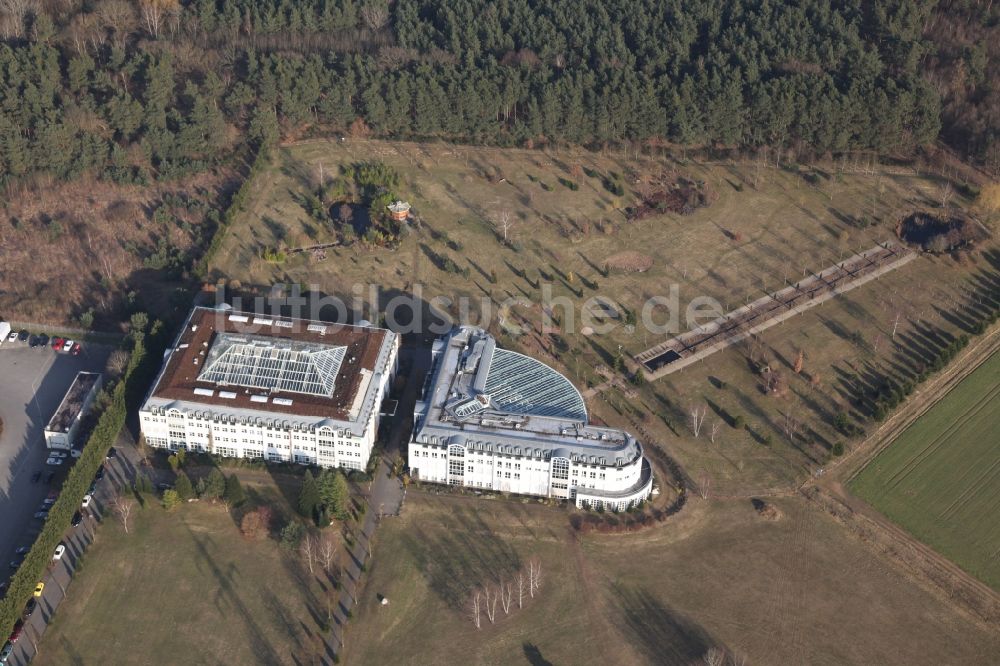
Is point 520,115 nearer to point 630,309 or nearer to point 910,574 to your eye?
point 630,309

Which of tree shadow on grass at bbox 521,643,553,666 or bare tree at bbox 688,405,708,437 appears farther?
bare tree at bbox 688,405,708,437

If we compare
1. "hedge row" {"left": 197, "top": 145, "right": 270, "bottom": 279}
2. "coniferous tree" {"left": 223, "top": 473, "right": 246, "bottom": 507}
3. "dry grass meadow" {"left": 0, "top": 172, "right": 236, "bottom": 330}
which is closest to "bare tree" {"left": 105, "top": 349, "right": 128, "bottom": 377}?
"dry grass meadow" {"left": 0, "top": 172, "right": 236, "bottom": 330}

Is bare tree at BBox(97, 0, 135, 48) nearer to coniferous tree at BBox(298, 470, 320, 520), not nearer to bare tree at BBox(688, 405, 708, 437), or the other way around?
coniferous tree at BBox(298, 470, 320, 520)

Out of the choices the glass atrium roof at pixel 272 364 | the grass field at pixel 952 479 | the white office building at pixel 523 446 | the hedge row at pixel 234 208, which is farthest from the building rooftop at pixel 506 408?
the hedge row at pixel 234 208

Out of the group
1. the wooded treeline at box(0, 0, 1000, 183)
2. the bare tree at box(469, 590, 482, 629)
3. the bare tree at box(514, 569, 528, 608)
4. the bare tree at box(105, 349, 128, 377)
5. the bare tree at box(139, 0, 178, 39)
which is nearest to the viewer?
the bare tree at box(469, 590, 482, 629)

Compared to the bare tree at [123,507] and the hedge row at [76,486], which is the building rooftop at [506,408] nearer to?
the bare tree at [123,507]

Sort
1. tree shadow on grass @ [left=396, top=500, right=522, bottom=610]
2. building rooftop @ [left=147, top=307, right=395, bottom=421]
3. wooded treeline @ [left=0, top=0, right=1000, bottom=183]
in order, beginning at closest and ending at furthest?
tree shadow on grass @ [left=396, top=500, right=522, bottom=610] < building rooftop @ [left=147, top=307, right=395, bottom=421] < wooded treeline @ [left=0, top=0, right=1000, bottom=183]

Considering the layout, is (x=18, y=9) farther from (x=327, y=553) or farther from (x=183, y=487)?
(x=327, y=553)
